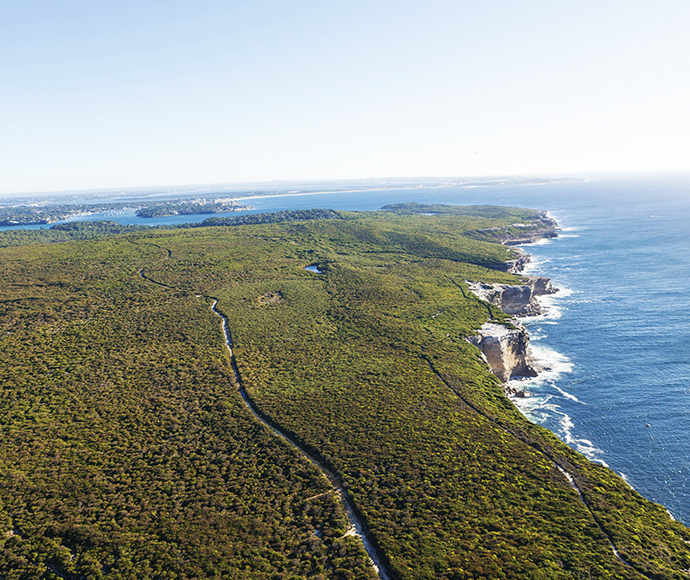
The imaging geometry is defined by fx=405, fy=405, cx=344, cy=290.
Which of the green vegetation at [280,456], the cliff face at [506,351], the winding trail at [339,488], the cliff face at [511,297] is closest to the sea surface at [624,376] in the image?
the cliff face at [506,351]

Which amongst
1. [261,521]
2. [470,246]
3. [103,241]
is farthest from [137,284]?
[470,246]

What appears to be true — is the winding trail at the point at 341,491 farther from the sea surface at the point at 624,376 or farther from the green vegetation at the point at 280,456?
the sea surface at the point at 624,376

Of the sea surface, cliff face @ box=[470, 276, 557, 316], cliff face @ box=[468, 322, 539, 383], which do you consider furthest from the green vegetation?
cliff face @ box=[470, 276, 557, 316]

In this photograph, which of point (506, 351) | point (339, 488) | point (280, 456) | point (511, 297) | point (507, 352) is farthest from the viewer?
point (511, 297)

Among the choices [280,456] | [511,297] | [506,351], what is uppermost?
[511,297]

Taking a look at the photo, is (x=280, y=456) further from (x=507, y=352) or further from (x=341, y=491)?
(x=507, y=352)

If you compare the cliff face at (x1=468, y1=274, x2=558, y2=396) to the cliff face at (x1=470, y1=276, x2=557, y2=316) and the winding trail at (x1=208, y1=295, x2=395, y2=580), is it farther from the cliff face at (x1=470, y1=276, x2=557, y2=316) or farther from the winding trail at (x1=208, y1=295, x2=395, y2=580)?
the winding trail at (x1=208, y1=295, x2=395, y2=580)

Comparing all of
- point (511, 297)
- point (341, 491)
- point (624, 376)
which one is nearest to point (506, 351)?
point (624, 376)
